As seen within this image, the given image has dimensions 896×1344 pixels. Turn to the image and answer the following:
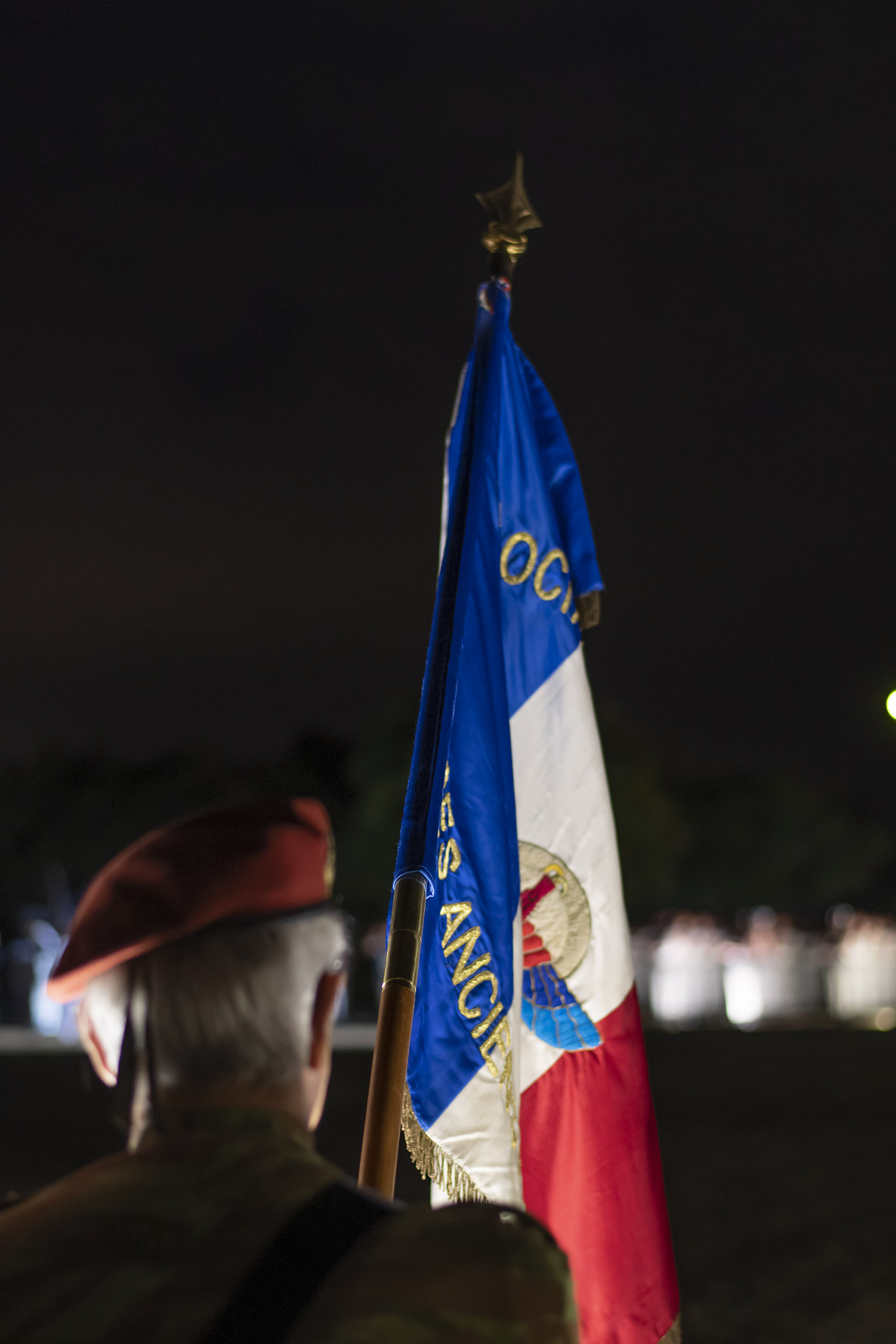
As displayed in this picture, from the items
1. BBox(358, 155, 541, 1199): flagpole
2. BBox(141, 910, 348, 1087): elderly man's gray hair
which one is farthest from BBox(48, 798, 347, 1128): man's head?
BBox(358, 155, 541, 1199): flagpole

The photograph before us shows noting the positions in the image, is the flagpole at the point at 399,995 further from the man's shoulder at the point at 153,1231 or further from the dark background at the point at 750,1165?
the dark background at the point at 750,1165

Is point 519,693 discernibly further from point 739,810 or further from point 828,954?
point 739,810

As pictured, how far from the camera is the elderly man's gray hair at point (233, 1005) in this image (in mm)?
1821

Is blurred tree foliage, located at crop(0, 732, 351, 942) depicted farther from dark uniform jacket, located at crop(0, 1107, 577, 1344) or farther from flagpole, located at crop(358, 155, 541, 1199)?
dark uniform jacket, located at crop(0, 1107, 577, 1344)

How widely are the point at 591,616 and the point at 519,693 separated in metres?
0.38

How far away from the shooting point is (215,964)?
6.10 ft

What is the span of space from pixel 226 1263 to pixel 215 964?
1.34 ft

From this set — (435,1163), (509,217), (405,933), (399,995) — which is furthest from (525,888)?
(509,217)

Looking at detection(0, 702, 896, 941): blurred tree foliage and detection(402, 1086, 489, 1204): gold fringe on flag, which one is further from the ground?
detection(0, 702, 896, 941): blurred tree foliage

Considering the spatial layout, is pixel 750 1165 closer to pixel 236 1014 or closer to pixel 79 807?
pixel 236 1014

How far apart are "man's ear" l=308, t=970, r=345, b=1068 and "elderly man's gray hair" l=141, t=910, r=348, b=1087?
0.01 metres

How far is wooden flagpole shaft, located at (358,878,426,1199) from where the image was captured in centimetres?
263

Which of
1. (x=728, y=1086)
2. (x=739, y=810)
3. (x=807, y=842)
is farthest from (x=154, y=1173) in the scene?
(x=807, y=842)

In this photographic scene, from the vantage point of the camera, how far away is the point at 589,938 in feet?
13.2
